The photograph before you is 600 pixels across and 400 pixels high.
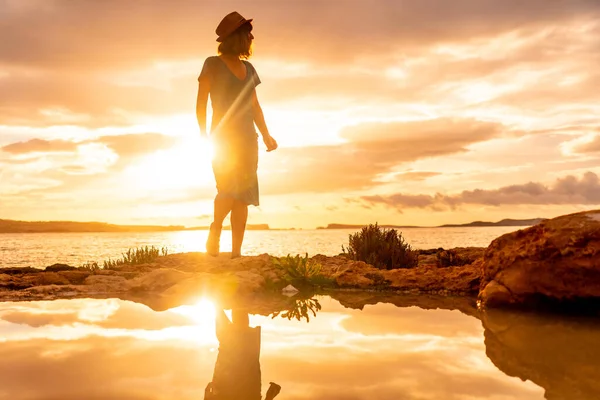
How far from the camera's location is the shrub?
978 centimetres

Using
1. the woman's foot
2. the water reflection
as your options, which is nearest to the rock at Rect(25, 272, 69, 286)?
the woman's foot

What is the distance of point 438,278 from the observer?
680cm

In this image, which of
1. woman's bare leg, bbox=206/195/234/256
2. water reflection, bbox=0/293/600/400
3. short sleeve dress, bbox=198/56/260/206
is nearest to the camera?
water reflection, bbox=0/293/600/400

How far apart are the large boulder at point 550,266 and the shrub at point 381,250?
411cm

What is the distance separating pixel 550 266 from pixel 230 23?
4.63m

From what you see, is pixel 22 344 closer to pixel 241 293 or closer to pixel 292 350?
pixel 292 350

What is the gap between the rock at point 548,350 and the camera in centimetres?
270

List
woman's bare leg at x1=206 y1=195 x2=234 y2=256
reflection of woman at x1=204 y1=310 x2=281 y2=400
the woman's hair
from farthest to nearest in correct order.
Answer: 1. woman's bare leg at x1=206 y1=195 x2=234 y2=256
2. the woman's hair
3. reflection of woman at x1=204 y1=310 x2=281 y2=400

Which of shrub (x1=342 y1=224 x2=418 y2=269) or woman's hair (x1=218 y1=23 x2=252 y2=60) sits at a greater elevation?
woman's hair (x1=218 y1=23 x2=252 y2=60)

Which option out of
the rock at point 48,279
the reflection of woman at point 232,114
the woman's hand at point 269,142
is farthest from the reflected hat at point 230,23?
the rock at point 48,279

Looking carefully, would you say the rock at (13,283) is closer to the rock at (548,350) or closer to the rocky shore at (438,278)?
the rocky shore at (438,278)

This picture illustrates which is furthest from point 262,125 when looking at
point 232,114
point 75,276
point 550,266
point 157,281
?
point 550,266

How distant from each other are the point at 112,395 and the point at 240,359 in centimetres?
79

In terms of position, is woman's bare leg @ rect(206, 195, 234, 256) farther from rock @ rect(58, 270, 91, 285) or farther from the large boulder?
the large boulder
